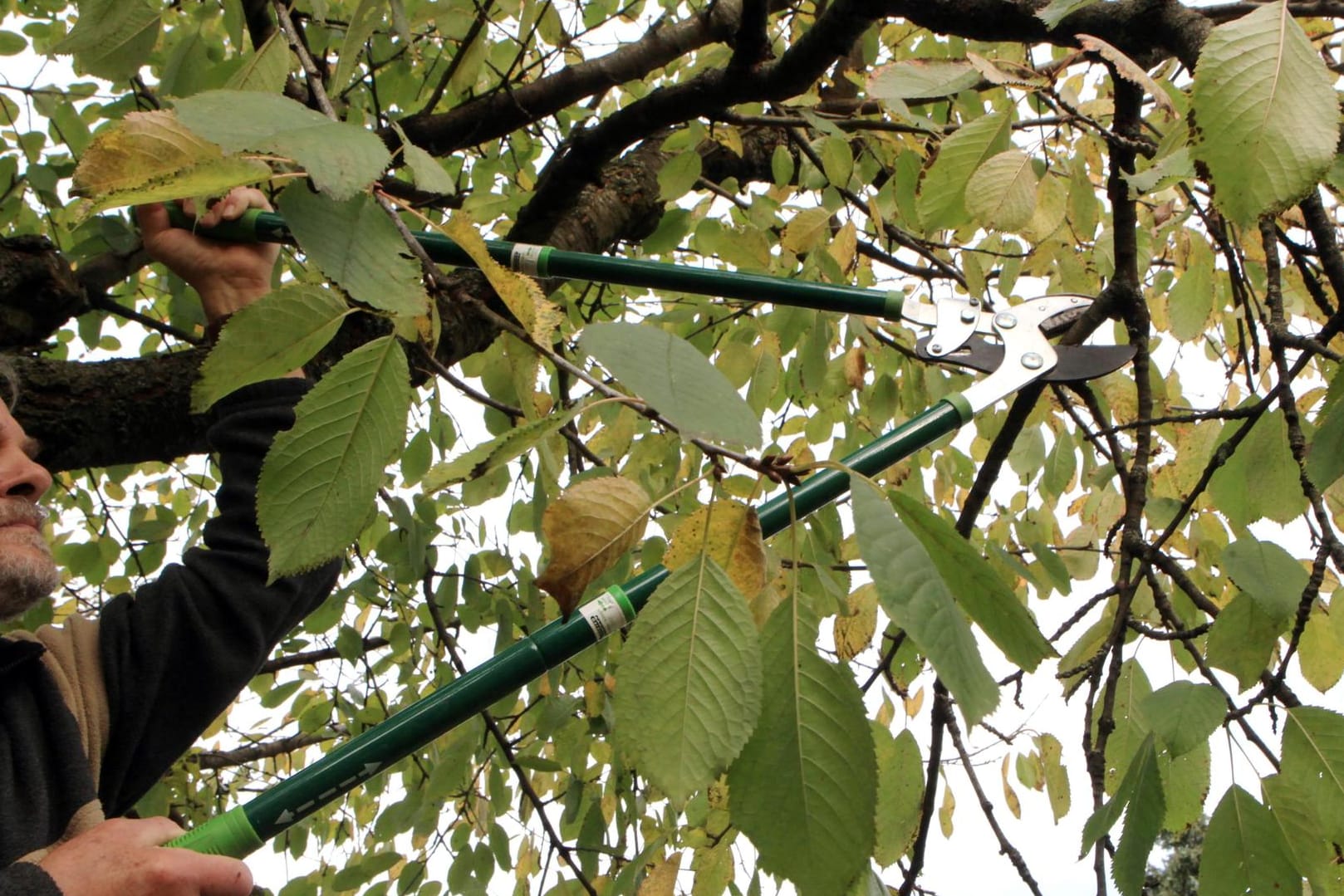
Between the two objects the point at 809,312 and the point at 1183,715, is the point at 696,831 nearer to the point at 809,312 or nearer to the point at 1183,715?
the point at 809,312

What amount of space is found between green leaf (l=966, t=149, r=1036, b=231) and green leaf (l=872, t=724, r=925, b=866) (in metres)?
0.50

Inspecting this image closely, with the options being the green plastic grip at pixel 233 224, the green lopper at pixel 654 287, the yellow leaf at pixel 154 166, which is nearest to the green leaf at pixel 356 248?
the yellow leaf at pixel 154 166

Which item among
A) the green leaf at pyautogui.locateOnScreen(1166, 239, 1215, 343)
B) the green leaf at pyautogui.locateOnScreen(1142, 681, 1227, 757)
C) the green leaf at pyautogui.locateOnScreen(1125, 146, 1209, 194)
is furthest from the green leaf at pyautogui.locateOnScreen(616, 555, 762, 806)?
the green leaf at pyautogui.locateOnScreen(1166, 239, 1215, 343)

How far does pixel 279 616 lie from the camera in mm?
1481

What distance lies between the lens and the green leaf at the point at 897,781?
37.3 inches

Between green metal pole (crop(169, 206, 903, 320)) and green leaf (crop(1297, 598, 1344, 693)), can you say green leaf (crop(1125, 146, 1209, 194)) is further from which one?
green leaf (crop(1297, 598, 1344, 693))

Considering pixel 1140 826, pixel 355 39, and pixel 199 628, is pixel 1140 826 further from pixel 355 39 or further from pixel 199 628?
pixel 199 628

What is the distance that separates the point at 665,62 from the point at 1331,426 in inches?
70.6

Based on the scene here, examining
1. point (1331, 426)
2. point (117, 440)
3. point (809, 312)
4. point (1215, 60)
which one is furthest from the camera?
point (809, 312)

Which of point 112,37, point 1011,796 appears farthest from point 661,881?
point 1011,796

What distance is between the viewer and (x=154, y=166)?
57 cm

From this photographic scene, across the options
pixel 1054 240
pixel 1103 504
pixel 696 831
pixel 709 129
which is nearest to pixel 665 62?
pixel 709 129

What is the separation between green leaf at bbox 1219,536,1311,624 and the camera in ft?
2.66

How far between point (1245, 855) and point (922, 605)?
45 cm
